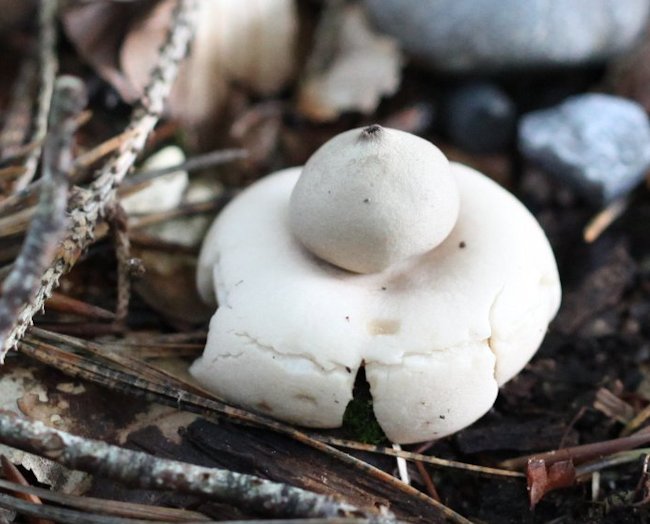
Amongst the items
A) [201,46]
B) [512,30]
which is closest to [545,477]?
[512,30]

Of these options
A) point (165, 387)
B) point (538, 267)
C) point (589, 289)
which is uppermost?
point (538, 267)

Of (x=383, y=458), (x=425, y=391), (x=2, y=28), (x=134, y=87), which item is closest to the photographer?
(x=425, y=391)

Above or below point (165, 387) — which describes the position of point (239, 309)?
above

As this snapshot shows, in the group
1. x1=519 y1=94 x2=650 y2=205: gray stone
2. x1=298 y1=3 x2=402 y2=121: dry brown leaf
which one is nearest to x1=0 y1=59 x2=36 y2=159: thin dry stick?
x1=298 y1=3 x2=402 y2=121: dry brown leaf

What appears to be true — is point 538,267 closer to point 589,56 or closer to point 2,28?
point 589,56

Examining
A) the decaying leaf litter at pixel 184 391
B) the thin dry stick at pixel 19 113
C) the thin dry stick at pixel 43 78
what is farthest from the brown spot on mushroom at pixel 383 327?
the thin dry stick at pixel 19 113

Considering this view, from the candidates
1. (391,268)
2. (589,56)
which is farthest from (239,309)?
(589,56)

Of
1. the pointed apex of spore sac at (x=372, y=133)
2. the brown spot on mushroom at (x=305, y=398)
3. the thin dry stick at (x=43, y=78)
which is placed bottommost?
the brown spot on mushroom at (x=305, y=398)

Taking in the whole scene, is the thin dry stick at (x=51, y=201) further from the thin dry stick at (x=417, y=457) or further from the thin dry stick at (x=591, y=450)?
the thin dry stick at (x=591, y=450)
